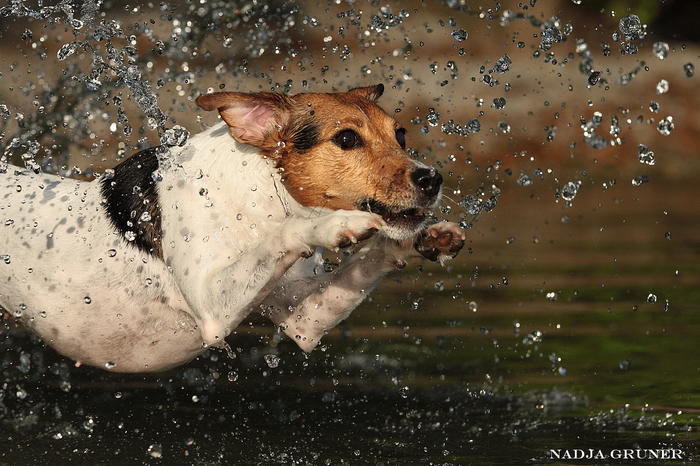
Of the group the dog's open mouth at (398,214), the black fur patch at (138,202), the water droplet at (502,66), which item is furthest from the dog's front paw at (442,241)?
the water droplet at (502,66)

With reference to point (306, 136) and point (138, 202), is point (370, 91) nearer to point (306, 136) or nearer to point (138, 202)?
point (306, 136)

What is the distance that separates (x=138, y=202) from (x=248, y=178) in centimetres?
58

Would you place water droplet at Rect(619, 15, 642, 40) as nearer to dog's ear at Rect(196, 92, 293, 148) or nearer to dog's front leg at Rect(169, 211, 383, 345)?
dog's ear at Rect(196, 92, 293, 148)

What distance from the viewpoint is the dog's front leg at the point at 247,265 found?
4324 mm

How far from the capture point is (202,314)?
4871mm

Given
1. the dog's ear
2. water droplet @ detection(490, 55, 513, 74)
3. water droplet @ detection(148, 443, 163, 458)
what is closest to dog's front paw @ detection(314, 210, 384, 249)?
the dog's ear

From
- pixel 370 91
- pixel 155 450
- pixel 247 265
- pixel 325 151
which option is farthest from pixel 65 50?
pixel 155 450

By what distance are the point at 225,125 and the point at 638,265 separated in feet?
18.0

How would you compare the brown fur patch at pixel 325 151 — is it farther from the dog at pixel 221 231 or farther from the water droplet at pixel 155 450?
the water droplet at pixel 155 450

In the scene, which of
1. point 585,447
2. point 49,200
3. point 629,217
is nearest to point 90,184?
point 49,200

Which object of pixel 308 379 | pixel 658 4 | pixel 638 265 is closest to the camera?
pixel 308 379

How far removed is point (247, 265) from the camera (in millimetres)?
4695

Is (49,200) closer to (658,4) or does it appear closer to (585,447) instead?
(585,447)

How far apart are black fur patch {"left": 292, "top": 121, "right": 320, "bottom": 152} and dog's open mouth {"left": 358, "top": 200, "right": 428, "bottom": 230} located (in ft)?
1.17
